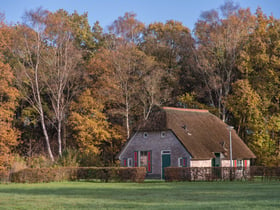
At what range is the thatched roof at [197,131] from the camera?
153 ft

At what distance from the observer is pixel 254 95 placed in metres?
53.5

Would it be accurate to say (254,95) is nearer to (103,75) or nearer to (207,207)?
(103,75)

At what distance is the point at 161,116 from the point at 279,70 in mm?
14061

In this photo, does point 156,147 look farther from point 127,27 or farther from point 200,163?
point 127,27

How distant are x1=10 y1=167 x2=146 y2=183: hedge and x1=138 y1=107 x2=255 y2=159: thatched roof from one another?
6.21 metres

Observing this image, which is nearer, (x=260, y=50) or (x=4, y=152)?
(x=4, y=152)

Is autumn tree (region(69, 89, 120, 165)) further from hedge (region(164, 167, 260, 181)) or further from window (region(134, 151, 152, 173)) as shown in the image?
hedge (region(164, 167, 260, 181))

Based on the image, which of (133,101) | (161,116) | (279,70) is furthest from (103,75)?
(279,70)

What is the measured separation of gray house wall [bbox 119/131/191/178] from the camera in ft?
154

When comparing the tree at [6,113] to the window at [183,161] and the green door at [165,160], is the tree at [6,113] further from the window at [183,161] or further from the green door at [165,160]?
the window at [183,161]

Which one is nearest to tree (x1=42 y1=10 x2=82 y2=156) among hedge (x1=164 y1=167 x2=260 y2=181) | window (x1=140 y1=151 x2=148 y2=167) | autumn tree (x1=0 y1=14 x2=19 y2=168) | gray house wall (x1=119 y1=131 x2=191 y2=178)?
autumn tree (x1=0 y1=14 x2=19 y2=168)

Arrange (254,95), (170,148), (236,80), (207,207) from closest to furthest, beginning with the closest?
1. (207,207)
2. (170,148)
3. (254,95)
4. (236,80)

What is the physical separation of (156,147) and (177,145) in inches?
91.2

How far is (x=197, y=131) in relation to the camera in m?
48.9
